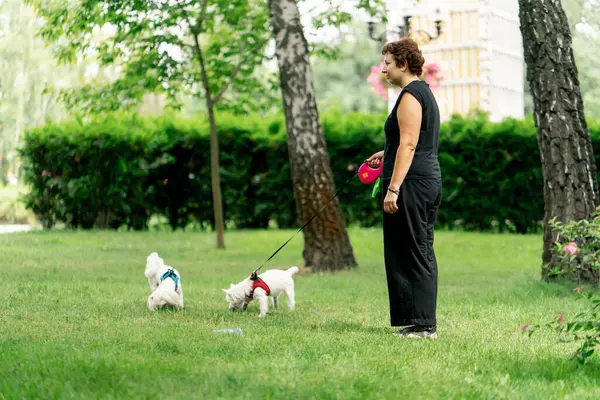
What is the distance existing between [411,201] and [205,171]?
41.1 ft

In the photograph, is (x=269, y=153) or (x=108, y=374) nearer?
(x=108, y=374)

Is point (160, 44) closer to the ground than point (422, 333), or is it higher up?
higher up

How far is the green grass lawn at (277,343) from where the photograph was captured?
13.9ft

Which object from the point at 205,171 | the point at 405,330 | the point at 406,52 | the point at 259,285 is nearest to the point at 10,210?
the point at 205,171

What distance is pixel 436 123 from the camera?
587cm

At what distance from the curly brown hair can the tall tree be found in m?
7.27

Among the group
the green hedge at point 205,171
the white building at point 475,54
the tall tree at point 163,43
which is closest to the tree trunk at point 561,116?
the tall tree at point 163,43

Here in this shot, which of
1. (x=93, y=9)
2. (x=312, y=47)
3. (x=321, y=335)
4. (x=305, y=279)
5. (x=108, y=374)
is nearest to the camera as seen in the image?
(x=108, y=374)

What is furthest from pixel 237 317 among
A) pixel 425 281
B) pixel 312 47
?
pixel 312 47

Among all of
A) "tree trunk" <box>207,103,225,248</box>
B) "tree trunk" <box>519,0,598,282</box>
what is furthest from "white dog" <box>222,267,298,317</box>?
"tree trunk" <box>207,103,225,248</box>

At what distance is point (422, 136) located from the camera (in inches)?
A: 229

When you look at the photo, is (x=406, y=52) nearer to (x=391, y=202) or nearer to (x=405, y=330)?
(x=391, y=202)

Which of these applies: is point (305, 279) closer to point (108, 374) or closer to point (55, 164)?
point (108, 374)

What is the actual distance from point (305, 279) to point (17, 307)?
155 inches
